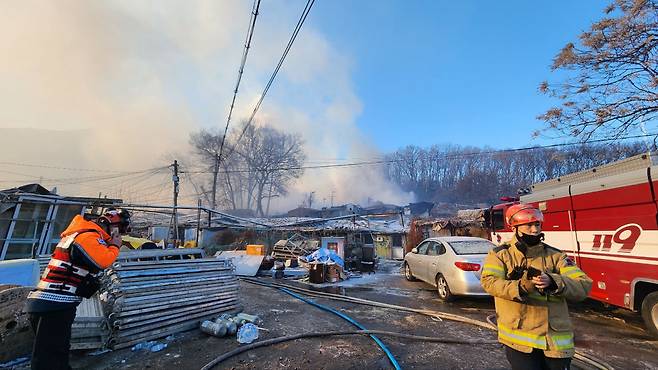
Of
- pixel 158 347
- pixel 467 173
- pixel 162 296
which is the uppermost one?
pixel 467 173

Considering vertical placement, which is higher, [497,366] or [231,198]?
[231,198]

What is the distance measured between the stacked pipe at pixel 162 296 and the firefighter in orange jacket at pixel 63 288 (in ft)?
4.27

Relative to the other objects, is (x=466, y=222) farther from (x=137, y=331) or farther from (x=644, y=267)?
(x=137, y=331)

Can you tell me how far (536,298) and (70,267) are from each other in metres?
3.96

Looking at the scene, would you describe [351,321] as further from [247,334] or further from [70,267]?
[70,267]

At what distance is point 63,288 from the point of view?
3.08m

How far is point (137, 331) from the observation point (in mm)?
4523

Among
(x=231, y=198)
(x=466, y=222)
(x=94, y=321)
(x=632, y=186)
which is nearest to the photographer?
(x=94, y=321)

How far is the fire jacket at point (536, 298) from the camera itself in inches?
88.2

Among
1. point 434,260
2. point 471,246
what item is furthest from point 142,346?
point 471,246

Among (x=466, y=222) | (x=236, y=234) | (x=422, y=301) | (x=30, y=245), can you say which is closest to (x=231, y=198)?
(x=236, y=234)

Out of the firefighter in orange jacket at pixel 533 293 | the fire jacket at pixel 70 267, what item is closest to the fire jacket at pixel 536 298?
the firefighter in orange jacket at pixel 533 293

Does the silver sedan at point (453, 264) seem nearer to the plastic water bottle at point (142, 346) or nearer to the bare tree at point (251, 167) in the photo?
the plastic water bottle at point (142, 346)

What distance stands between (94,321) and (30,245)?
19.7 feet
